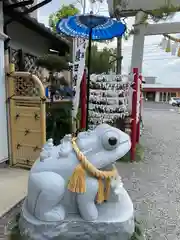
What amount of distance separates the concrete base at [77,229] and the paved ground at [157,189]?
62cm

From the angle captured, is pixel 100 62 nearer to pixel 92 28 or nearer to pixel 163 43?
pixel 163 43

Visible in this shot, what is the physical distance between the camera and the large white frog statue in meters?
1.59

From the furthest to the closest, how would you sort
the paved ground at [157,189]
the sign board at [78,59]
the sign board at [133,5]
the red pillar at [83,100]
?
the sign board at [133,5], the red pillar at [83,100], the sign board at [78,59], the paved ground at [157,189]

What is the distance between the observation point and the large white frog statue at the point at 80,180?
5.23 ft

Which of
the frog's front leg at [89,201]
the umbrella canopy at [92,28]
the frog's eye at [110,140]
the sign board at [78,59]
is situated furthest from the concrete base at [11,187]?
the umbrella canopy at [92,28]

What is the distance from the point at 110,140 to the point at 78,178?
1.05ft

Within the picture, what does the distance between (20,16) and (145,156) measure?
3.50 meters

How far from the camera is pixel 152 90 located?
3197 centimetres

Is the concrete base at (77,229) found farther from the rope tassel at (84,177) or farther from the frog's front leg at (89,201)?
the rope tassel at (84,177)

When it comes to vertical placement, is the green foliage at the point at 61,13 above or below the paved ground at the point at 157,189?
above

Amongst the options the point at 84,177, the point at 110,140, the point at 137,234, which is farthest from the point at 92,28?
the point at 137,234

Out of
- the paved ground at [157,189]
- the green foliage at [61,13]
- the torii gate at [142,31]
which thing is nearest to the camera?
the paved ground at [157,189]

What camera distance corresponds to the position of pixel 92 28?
11.4ft

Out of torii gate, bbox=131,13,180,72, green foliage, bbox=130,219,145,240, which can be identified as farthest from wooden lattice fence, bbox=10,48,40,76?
green foliage, bbox=130,219,145,240
